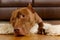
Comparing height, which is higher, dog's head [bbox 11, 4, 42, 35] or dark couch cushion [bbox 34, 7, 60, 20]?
dog's head [bbox 11, 4, 42, 35]

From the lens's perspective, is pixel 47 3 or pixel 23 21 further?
pixel 47 3

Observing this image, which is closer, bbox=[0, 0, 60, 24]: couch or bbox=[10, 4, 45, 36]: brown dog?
bbox=[10, 4, 45, 36]: brown dog

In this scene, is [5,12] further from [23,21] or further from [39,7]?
[23,21]

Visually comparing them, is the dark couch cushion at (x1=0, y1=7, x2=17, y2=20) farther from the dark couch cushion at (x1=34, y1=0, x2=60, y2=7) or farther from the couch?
the dark couch cushion at (x1=34, y1=0, x2=60, y2=7)

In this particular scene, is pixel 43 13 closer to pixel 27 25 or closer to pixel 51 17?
pixel 51 17

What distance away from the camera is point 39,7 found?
1.79 m

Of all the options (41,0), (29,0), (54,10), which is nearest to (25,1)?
(29,0)

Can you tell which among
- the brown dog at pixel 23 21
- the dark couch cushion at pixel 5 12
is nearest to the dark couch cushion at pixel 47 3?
the dark couch cushion at pixel 5 12

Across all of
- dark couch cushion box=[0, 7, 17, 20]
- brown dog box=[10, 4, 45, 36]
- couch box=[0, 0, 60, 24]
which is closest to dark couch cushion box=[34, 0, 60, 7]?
couch box=[0, 0, 60, 24]

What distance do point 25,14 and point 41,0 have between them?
0.74 metres

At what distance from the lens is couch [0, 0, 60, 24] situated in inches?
69.9

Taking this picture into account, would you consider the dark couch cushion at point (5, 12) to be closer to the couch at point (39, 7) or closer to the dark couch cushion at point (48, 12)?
the couch at point (39, 7)

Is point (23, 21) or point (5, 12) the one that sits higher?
point (23, 21)

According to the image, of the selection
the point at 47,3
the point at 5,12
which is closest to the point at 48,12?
the point at 47,3
